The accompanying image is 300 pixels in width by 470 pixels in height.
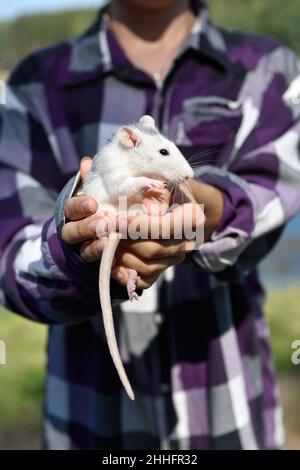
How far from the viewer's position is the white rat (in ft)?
4.17

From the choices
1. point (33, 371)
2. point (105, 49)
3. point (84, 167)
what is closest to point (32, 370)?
point (33, 371)

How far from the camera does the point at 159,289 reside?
192 cm

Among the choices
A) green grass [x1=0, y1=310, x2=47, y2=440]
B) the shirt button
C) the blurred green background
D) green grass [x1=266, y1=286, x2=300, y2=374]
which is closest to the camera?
the shirt button

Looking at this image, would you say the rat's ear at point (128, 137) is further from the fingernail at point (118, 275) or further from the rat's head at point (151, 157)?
the fingernail at point (118, 275)

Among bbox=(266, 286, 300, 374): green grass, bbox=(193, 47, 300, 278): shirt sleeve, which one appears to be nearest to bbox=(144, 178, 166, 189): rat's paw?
bbox=(193, 47, 300, 278): shirt sleeve

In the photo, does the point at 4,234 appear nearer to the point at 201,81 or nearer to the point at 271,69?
the point at 201,81

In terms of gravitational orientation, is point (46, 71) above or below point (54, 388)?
above

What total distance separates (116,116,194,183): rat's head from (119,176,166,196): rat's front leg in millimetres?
48

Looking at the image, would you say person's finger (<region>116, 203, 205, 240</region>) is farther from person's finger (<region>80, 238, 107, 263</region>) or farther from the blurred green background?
the blurred green background

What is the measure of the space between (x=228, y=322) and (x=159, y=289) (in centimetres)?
20

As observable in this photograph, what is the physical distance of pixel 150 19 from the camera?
2070mm

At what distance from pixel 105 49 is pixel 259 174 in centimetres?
61
